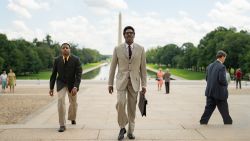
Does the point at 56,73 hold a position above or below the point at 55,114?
above

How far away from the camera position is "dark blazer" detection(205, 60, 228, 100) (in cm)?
934

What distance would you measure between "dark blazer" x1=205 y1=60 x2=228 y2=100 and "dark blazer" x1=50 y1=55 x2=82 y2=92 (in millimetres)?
2873

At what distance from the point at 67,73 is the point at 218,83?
323 centimetres

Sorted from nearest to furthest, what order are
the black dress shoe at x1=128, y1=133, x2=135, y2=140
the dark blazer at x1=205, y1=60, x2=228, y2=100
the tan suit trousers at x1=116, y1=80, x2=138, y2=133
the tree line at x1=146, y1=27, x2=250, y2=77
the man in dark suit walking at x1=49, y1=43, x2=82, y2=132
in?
the black dress shoe at x1=128, y1=133, x2=135, y2=140 → the tan suit trousers at x1=116, y1=80, x2=138, y2=133 → the man in dark suit walking at x1=49, y1=43, x2=82, y2=132 → the dark blazer at x1=205, y1=60, x2=228, y2=100 → the tree line at x1=146, y1=27, x2=250, y2=77

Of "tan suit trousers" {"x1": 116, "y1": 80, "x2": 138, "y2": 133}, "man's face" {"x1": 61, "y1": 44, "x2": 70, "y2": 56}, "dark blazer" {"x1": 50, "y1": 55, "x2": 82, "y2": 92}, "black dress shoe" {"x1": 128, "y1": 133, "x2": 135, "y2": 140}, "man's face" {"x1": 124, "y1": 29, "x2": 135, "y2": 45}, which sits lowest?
"black dress shoe" {"x1": 128, "y1": 133, "x2": 135, "y2": 140}

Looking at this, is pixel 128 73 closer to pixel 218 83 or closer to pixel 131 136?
pixel 131 136

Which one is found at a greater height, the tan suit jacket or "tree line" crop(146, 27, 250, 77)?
"tree line" crop(146, 27, 250, 77)

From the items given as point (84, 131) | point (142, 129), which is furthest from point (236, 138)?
point (84, 131)

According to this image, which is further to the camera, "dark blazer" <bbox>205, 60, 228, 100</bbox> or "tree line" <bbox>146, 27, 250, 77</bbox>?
"tree line" <bbox>146, 27, 250, 77</bbox>

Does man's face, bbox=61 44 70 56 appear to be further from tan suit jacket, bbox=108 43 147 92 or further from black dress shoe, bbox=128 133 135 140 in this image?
black dress shoe, bbox=128 133 135 140

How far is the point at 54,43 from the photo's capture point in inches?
5182

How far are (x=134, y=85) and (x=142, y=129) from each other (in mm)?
Answer: 1319

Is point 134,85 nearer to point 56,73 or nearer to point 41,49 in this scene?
point 56,73

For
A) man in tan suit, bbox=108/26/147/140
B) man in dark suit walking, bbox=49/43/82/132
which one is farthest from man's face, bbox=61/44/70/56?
man in tan suit, bbox=108/26/147/140
